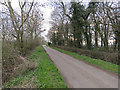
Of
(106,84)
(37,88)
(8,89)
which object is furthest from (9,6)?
(106,84)

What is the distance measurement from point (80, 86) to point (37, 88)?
76.7 inches

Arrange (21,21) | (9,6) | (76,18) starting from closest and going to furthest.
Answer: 1. (9,6)
2. (21,21)
3. (76,18)

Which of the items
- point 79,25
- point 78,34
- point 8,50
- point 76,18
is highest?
point 76,18

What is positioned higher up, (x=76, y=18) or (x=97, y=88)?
(x=76, y=18)

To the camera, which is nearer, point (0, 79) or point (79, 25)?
point (0, 79)

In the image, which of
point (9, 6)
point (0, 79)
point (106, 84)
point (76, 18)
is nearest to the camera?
point (106, 84)

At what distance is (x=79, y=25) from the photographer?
1794 centimetres

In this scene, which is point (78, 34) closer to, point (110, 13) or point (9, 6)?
point (110, 13)

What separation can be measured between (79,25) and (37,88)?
1656cm

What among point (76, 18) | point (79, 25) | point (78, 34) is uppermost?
point (76, 18)

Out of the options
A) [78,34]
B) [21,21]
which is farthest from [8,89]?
[78,34]

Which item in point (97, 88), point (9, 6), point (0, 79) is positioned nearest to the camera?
point (97, 88)

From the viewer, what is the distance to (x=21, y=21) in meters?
10.8

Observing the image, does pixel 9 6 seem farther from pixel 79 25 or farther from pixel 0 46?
pixel 79 25
